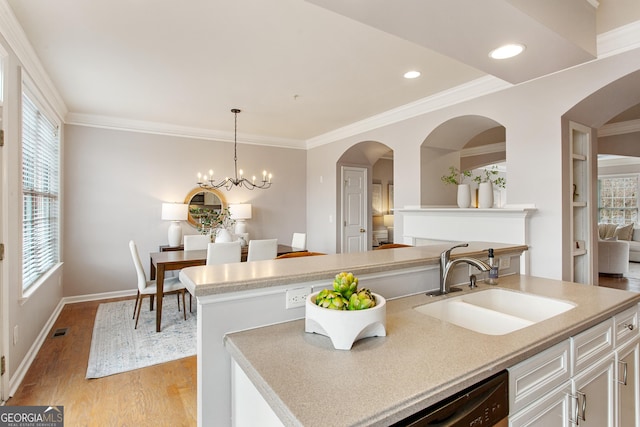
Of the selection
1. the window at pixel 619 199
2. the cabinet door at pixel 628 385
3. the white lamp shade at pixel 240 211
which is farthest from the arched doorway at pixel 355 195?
the window at pixel 619 199

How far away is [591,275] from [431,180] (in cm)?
182

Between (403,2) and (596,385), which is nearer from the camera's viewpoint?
(596,385)

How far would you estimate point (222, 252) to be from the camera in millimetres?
3459

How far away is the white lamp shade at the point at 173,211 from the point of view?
4.79 m

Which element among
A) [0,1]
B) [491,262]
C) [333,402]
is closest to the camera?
[333,402]

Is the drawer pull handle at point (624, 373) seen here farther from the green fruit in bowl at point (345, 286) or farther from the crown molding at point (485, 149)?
the crown molding at point (485, 149)

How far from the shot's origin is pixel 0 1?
2.04 meters

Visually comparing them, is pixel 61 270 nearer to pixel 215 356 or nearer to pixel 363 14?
pixel 215 356

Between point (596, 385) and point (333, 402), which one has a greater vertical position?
point (333, 402)

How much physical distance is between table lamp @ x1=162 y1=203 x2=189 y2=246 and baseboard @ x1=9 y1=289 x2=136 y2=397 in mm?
973

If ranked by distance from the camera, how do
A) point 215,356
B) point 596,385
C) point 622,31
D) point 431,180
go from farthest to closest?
point 431,180, point 622,31, point 596,385, point 215,356

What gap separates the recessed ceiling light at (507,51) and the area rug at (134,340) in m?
3.30

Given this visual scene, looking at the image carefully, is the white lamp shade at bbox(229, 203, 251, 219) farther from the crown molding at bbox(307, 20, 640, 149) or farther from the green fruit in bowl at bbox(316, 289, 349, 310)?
the green fruit in bowl at bbox(316, 289, 349, 310)

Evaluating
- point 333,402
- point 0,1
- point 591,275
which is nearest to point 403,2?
point 333,402
